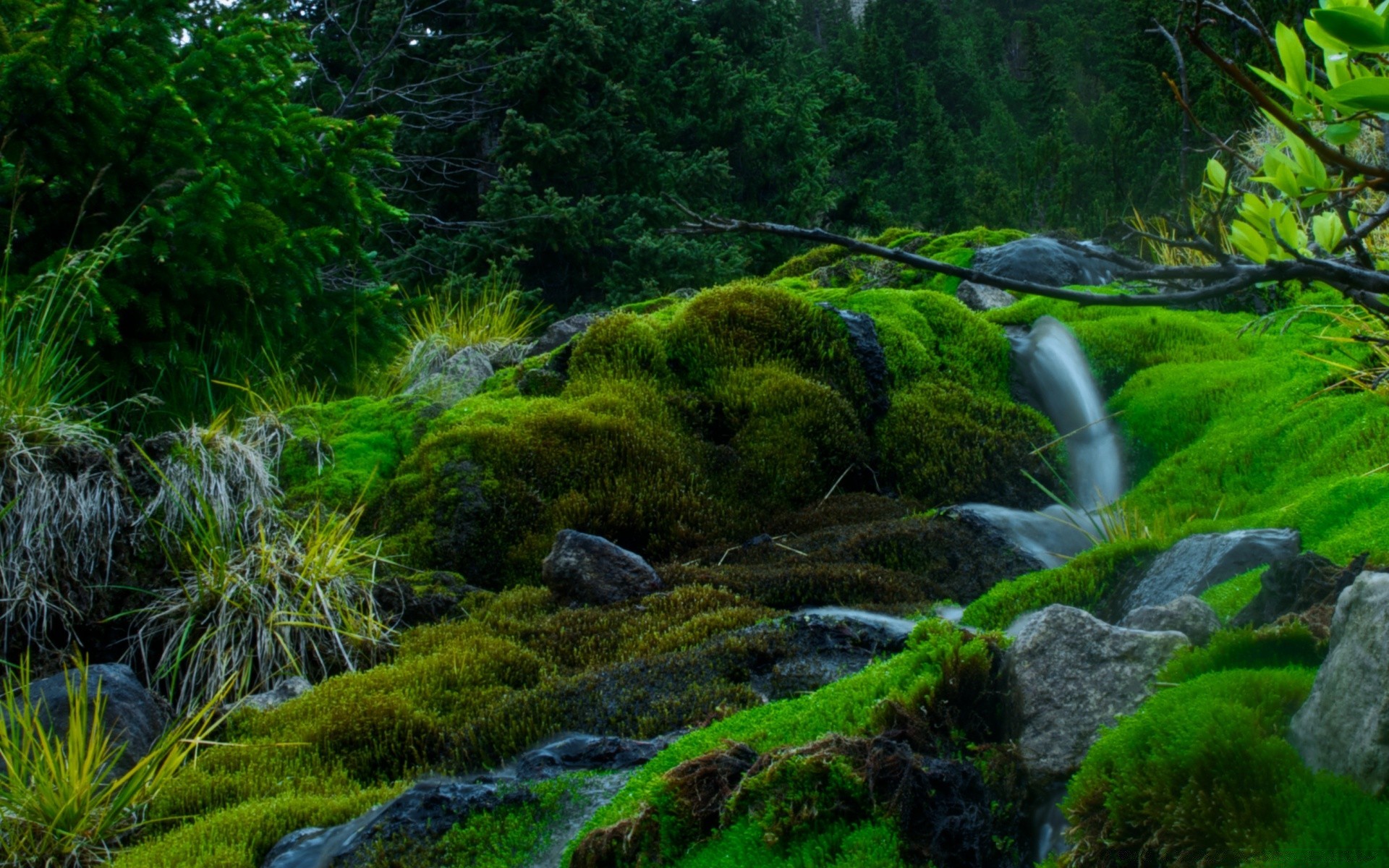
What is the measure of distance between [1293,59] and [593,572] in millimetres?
4561

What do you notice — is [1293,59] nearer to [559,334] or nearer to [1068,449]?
[1068,449]

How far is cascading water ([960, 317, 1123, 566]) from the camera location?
6316mm

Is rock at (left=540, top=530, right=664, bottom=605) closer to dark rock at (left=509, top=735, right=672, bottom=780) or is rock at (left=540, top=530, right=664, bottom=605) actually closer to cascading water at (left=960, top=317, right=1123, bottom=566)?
dark rock at (left=509, top=735, right=672, bottom=780)

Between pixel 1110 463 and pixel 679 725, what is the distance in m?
5.03

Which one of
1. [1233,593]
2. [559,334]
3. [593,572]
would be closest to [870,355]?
[593,572]

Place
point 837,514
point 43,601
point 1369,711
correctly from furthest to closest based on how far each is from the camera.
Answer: point 837,514 → point 43,601 → point 1369,711

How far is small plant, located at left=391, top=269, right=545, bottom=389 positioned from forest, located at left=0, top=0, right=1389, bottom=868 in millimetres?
68

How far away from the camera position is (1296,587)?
3.03m

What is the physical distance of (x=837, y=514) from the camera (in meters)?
6.86

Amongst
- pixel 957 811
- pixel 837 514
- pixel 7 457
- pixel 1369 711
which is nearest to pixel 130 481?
pixel 7 457

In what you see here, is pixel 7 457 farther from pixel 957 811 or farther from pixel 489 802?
pixel 957 811

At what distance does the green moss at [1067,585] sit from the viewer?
4461mm

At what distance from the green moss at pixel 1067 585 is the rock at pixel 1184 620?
1.32 meters

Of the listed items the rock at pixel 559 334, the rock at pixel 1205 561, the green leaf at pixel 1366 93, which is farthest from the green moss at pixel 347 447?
the green leaf at pixel 1366 93
